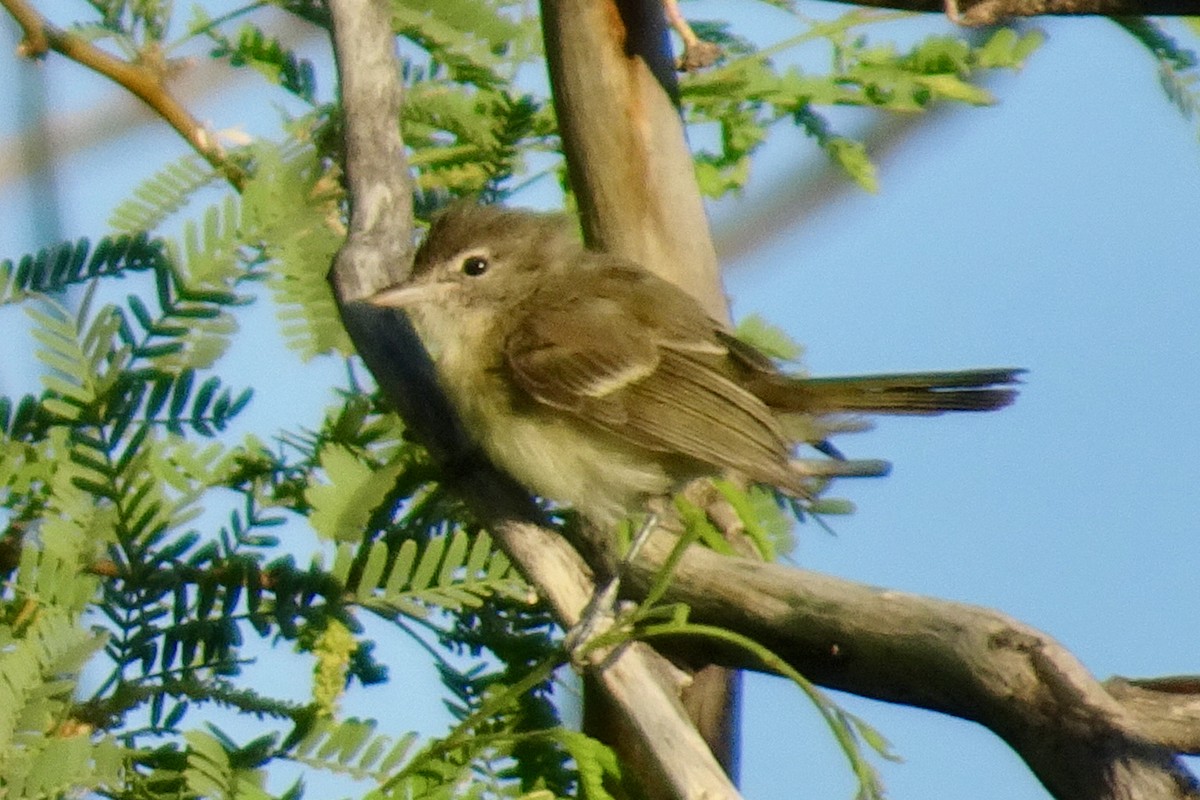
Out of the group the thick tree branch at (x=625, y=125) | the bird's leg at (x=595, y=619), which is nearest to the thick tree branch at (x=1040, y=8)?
the thick tree branch at (x=625, y=125)

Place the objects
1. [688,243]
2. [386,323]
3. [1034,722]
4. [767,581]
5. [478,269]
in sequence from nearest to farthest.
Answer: [1034,722], [767,581], [386,323], [688,243], [478,269]

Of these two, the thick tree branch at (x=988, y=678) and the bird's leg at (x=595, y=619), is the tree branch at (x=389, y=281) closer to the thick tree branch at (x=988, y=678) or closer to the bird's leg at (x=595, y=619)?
the bird's leg at (x=595, y=619)

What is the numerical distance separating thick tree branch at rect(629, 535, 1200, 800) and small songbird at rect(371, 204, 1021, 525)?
1028 mm

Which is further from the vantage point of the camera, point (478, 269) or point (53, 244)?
point (478, 269)

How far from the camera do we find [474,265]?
360cm

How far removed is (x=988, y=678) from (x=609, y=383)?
5.88ft

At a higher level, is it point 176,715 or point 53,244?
point 53,244

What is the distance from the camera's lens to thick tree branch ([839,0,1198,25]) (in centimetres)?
274

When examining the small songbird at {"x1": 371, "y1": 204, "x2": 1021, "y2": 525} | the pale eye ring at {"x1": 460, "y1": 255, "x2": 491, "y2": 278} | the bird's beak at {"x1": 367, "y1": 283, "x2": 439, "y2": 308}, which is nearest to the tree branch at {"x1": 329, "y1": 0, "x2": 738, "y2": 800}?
the bird's beak at {"x1": 367, "y1": 283, "x2": 439, "y2": 308}

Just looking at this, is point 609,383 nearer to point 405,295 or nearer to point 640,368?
point 640,368

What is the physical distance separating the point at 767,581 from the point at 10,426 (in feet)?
3.98

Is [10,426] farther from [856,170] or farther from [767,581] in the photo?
[856,170]

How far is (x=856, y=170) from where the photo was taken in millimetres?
3150

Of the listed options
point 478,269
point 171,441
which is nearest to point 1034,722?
point 171,441
